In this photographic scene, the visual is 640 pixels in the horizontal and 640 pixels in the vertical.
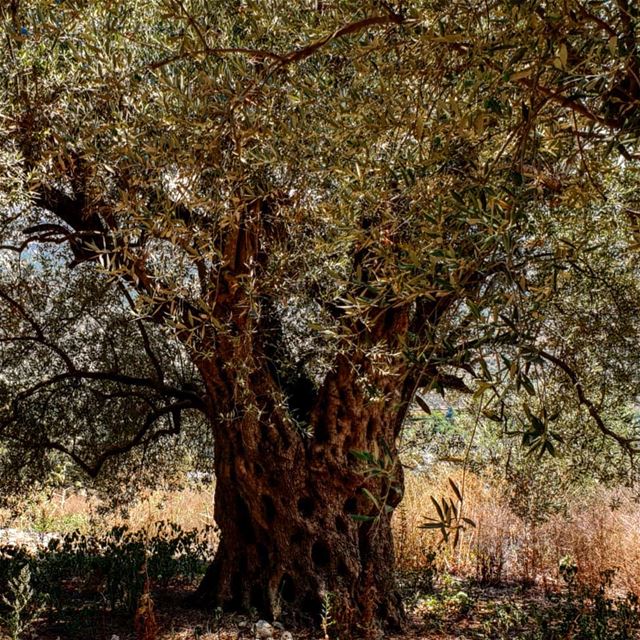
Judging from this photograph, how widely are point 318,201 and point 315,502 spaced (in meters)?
2.70

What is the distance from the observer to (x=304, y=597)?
5.56 m

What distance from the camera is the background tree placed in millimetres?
2160

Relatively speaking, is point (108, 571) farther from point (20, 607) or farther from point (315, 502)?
point (20, 607)

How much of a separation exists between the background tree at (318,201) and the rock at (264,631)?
197 mm

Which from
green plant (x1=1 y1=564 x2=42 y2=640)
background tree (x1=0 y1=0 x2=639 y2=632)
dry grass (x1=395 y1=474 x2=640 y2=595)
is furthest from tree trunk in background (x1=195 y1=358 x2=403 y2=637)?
dry grass (x1=395 y1=474 x2=640 y2=595)

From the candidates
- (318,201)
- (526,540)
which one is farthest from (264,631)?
(526,540)

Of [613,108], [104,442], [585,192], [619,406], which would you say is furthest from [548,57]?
[104,442]

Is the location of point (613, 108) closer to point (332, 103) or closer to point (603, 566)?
point (332, 103)

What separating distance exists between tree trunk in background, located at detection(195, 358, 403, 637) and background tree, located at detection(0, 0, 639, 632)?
0.07 feet

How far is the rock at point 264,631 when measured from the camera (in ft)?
17.2

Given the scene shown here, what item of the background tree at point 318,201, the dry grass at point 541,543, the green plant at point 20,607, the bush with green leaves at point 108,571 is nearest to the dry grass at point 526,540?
the dry grass at point 541,543

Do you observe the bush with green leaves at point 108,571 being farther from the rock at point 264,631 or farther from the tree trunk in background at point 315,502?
the rock at point 264,631

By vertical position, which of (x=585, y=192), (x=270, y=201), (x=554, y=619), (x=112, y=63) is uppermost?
(x=270, y=201)

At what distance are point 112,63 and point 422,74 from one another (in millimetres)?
1354
